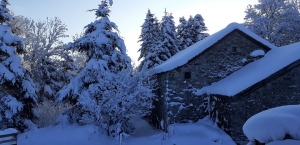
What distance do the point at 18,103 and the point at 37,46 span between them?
1003 centimetres

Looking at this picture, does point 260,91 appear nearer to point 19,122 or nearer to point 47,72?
point 19,122

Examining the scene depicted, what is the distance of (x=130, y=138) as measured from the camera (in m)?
13.5

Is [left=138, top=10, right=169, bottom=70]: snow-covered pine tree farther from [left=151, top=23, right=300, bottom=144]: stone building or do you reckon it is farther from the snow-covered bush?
the snow-covered bush

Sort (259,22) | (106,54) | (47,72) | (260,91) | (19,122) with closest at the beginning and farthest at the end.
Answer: (260,91) → (19,122) → (106,54) → (47,72) → (259,22)

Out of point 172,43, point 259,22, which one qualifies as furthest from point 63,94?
point 259,22

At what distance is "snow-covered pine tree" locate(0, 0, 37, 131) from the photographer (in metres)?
13.9

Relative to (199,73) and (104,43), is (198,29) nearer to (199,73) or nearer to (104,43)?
(199,73)

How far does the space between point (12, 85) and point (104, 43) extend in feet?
17.8

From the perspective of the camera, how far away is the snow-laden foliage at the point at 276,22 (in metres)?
25.8

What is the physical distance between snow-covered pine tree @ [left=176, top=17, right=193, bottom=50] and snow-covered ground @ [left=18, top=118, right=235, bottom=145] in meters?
18.6

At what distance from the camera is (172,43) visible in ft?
91.0

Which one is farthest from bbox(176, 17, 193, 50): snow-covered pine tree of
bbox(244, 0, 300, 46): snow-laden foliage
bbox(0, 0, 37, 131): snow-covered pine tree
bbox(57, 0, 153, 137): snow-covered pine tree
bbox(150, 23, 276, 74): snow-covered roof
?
bbox(0, 0, 37, 131): snow-covered pine tree

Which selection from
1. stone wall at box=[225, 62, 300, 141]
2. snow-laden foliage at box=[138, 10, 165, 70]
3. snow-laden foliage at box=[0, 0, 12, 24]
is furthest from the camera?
snow-laden foliage at box=[138, 10, 165, 70]

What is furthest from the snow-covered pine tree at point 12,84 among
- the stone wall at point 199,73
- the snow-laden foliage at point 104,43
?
the stone wall at point 199,73
